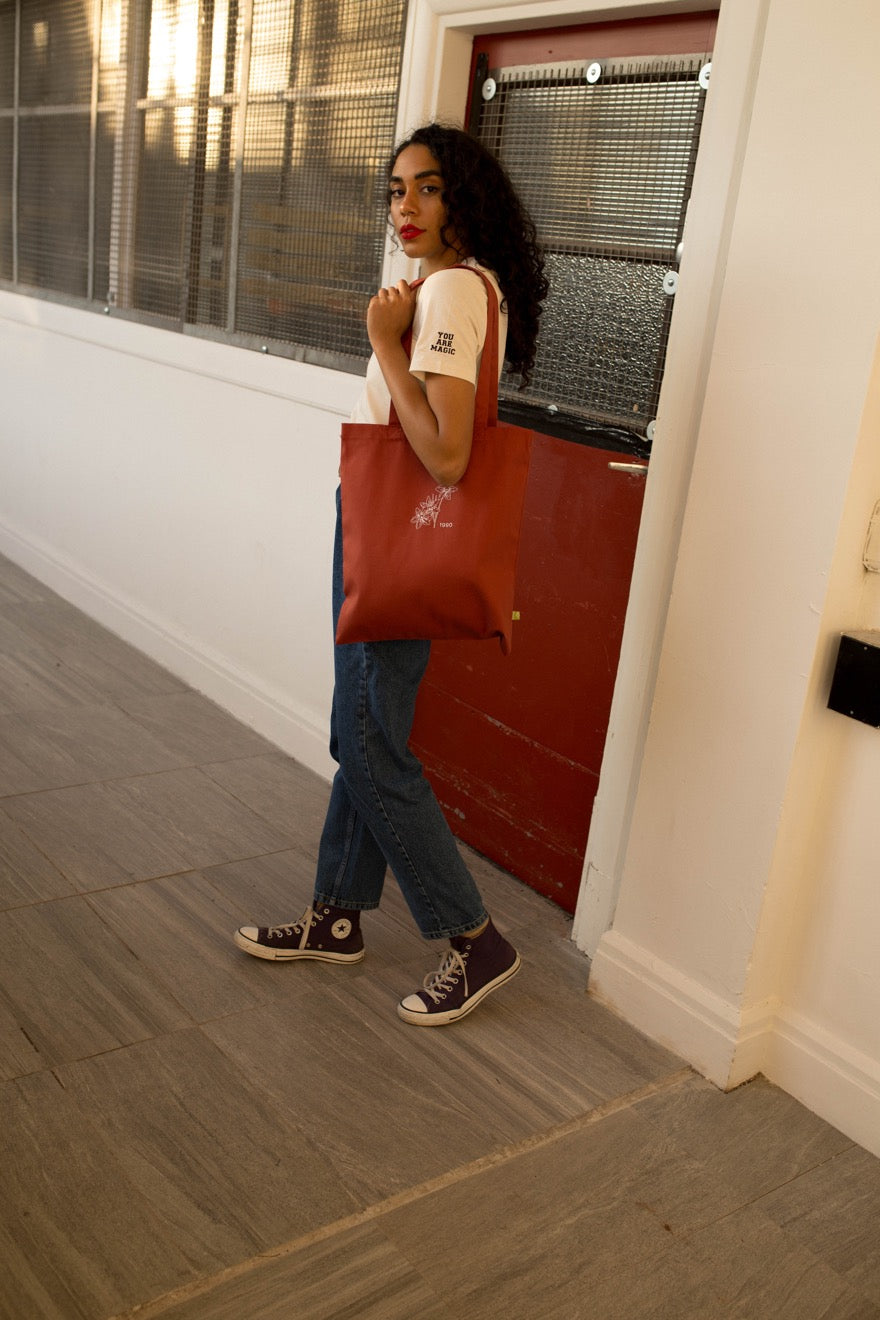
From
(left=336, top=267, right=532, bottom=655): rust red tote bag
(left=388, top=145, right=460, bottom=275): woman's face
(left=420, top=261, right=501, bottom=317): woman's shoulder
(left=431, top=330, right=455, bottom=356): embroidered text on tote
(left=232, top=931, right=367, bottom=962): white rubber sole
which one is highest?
(left=388, top=145, right=460, bottom=275): woman's face

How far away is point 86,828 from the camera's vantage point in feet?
9.59

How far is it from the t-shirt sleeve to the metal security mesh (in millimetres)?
710

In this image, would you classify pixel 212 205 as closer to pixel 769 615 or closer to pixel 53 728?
pixel 53 728

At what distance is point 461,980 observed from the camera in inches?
91.9

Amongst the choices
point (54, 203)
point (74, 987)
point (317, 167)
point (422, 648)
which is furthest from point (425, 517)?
point (54, 203)

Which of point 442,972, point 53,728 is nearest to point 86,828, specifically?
point 53,728

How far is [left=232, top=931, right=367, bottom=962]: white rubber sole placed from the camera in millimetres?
2428

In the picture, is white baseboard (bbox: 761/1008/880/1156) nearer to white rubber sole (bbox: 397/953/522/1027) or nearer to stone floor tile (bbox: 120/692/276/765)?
white rubber sole (bbox: 397/953/522/1027)

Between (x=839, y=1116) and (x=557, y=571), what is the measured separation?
4.22 ft

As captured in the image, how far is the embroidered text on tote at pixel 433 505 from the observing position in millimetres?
1950

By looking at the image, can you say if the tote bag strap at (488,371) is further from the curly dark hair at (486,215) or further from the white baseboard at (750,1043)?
the white baseboard at (750,1043)

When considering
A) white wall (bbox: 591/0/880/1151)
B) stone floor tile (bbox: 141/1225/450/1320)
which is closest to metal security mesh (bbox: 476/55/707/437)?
white wall (bbox: 591/0/880/1151)

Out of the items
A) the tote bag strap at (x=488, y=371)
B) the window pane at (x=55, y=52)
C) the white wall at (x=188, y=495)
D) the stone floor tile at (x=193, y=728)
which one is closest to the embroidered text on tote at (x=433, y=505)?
the tote bag strap at (x=488, y=371)

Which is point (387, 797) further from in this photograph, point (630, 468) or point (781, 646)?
point (630, 468)
